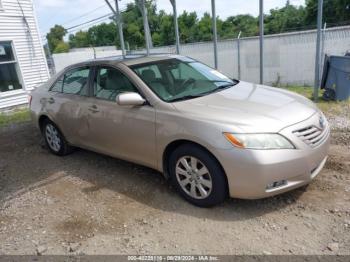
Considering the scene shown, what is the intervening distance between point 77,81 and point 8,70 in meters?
8.70

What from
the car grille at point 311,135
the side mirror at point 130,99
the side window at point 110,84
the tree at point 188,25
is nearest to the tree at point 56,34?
the tree at point 188,25

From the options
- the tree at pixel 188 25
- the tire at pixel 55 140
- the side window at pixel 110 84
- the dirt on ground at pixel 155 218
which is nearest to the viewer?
the dirt on ground at pixel 155 218

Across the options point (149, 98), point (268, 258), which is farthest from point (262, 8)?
point (268, 258)

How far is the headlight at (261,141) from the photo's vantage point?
299cm

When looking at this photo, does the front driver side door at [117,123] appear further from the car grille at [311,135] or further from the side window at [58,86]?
the car grille at [311,135]

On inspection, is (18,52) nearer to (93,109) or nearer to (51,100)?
(51,100)

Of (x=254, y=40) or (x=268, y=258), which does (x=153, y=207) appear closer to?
(x=268, y=258)

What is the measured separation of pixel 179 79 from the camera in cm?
419

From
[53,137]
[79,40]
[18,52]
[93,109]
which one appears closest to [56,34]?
[79,40]

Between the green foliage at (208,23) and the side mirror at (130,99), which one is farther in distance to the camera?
the green foliage at (208,23)

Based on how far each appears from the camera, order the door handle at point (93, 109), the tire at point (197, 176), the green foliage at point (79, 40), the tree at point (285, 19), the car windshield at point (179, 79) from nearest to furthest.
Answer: the tire at point (197, 176), the car windshield at point (179, 79), the door handle at point (93, 109), the tree at point (285, 19), the green foliage at point (79, 40)

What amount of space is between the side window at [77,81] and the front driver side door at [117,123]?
228mm

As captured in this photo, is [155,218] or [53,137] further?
[53,137]

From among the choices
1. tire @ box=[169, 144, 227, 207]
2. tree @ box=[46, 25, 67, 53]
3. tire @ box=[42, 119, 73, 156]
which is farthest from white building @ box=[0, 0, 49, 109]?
tree @ box=[46, 25, 67, 53]
